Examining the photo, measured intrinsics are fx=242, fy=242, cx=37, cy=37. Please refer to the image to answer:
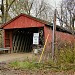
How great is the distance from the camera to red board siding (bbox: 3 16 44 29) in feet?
76.7

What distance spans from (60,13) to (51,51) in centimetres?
3480

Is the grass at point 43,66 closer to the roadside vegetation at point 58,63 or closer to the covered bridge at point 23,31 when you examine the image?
the roadside vegetation at point 58,63

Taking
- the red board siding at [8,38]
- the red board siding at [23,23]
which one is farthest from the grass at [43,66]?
the red board siding at [8,38]

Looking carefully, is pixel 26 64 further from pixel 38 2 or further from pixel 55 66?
pixel 38 2

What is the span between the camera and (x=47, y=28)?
890 inches

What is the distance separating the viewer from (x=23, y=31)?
28.6m

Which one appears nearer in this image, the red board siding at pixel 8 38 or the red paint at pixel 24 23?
the red paint at pixel 24 23

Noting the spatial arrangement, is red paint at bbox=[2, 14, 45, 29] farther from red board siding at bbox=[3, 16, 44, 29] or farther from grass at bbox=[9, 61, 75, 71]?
grass at bbox=[9, 61, 75, 71]

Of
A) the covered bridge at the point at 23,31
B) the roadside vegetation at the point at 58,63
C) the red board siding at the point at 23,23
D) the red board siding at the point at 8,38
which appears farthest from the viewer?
the red board siding at the point at 8,38

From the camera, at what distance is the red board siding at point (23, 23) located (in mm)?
23375

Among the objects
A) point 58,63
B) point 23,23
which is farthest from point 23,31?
point 58,63

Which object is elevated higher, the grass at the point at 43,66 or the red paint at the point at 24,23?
the red paint at the point at 24,23

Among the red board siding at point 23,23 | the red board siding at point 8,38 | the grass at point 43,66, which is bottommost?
the grass at point 43,66

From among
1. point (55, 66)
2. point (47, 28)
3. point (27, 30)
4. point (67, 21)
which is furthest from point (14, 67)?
point (67, 21)
